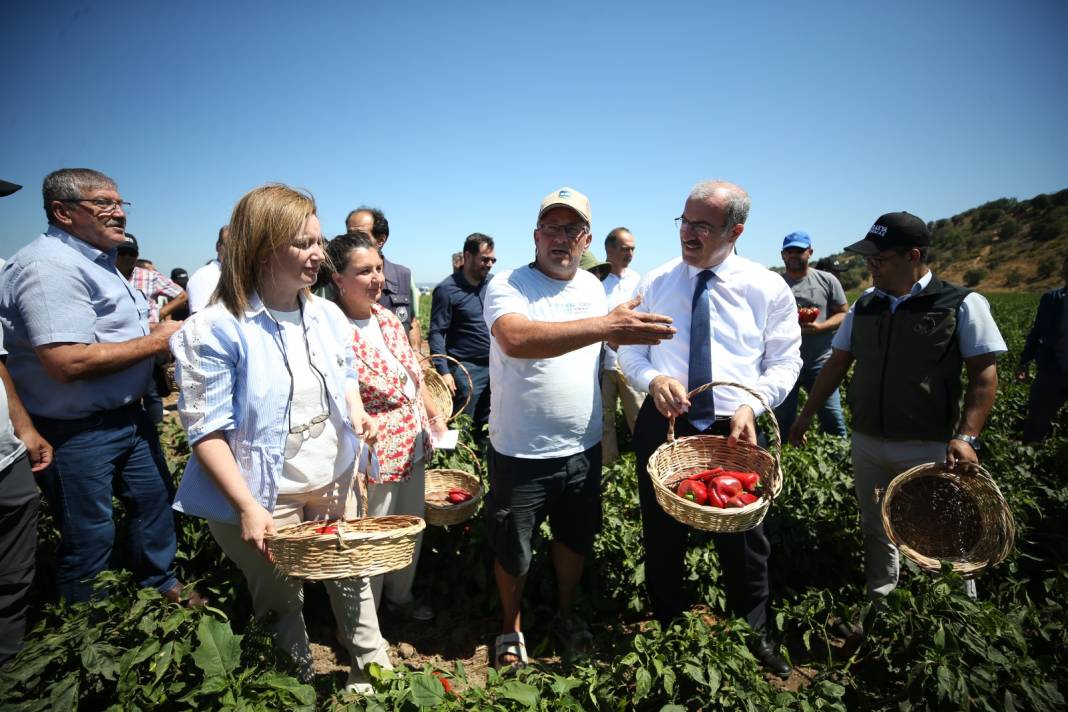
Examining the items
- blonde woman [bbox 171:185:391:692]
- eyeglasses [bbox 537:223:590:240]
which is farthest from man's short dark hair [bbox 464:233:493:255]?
blonde woman [bbox 171:185:391:692]

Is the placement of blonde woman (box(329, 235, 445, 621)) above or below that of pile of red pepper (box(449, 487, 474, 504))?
above

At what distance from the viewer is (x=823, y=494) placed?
3.71m

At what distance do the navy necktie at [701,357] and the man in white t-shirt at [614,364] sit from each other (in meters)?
1.45

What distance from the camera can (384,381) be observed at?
2.85 metres

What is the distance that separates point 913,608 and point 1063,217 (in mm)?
71852

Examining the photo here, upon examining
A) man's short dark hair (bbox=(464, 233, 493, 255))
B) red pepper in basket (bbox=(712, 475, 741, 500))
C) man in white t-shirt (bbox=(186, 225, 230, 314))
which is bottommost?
red pepper in basket (bbox=(712, 475, 741, 500))

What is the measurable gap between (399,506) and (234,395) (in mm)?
1291

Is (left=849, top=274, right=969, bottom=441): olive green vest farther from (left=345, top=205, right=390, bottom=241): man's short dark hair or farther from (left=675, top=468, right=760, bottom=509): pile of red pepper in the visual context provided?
(left=345, top=205, right=390, bottom=241): man's short dark hair

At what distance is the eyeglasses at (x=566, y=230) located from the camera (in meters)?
2.69

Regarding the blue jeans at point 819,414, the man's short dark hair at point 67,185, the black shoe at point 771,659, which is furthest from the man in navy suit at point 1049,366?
the man's short dark hair at point 67,185

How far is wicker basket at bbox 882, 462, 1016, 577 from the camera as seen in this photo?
2553 millimetres

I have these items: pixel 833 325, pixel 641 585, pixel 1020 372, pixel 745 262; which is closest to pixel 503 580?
pixel 641 585

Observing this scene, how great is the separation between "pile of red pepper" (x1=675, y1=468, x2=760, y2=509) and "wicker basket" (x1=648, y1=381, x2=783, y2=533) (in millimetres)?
64

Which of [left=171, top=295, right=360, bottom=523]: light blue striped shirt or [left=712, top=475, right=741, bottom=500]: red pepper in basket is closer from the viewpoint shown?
[left=171, top=295, right=360, bottom=523]: light blue striped shirt
